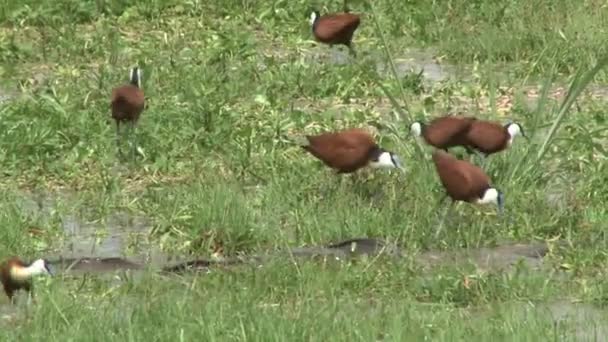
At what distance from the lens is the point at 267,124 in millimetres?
9047

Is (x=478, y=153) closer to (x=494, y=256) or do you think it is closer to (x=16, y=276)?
(x=494, y=256)

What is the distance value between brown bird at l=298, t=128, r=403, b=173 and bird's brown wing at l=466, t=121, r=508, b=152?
1.30ft

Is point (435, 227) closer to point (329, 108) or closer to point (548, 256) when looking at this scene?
point (548, 256)

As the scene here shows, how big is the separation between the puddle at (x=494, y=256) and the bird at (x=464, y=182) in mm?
157

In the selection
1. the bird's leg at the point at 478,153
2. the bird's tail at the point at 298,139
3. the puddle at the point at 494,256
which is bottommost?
the bird's tail at the point at 298,139

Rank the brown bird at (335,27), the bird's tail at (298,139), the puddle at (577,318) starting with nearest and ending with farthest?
1. the puddle at (577,318)
2. the brown bird at (335,27)
3. the bird's tail at (298,139)

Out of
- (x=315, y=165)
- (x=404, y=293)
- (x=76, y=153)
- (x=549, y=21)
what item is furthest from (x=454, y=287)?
(x=549, y=21)

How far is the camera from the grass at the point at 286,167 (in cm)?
603

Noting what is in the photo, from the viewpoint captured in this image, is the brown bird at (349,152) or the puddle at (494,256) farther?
the brown bird at (349,152)

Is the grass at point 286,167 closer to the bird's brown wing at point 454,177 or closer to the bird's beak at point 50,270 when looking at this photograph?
the bird's beak at point 50,270

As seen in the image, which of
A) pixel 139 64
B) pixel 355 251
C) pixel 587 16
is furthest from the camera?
pixel 587 16

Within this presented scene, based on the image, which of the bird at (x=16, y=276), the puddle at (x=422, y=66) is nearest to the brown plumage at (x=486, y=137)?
the bird at (x=16, y=276)

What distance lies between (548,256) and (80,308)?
2079 millimetres

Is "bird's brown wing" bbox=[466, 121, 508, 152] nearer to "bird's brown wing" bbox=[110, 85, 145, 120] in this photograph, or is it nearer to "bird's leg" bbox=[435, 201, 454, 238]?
"bird's leg" bbox=[435, 201, 454, 238]
